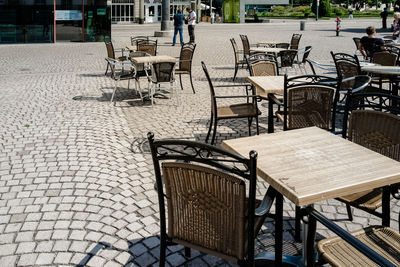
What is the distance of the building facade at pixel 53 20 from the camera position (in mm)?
22000

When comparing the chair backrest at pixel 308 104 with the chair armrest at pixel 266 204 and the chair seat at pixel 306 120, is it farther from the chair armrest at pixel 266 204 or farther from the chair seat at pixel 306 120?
the chair armrest at pixel 266 204

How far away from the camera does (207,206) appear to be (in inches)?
94.4

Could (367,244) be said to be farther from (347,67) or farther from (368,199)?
(347,67)

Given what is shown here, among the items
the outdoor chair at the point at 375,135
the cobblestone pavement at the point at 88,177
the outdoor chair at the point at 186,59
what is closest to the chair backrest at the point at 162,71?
the cobblestone pavement at the point at 88,177

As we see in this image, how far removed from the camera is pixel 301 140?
124 inches

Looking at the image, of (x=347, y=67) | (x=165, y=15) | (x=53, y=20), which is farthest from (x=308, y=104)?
(x=165, y=15)

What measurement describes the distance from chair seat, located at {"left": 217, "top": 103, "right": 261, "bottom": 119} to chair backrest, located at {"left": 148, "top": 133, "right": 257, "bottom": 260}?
10.7ft

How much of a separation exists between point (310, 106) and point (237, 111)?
1.32 metres

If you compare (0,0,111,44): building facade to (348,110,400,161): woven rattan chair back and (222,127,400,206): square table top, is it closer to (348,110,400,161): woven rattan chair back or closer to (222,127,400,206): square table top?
(348,110,400,161): woven rattan chair back

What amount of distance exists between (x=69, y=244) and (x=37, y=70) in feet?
36.6

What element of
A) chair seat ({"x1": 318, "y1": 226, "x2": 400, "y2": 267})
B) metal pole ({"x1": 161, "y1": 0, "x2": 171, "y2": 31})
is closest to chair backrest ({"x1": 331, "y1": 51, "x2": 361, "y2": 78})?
chair seat ({"x1": 318, "y1": 226, "x2": 400, "y2": 267})

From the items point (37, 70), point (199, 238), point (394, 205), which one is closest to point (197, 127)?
point (394, 205)

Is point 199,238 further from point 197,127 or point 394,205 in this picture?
point 197,127

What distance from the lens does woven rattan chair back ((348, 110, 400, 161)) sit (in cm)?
327
